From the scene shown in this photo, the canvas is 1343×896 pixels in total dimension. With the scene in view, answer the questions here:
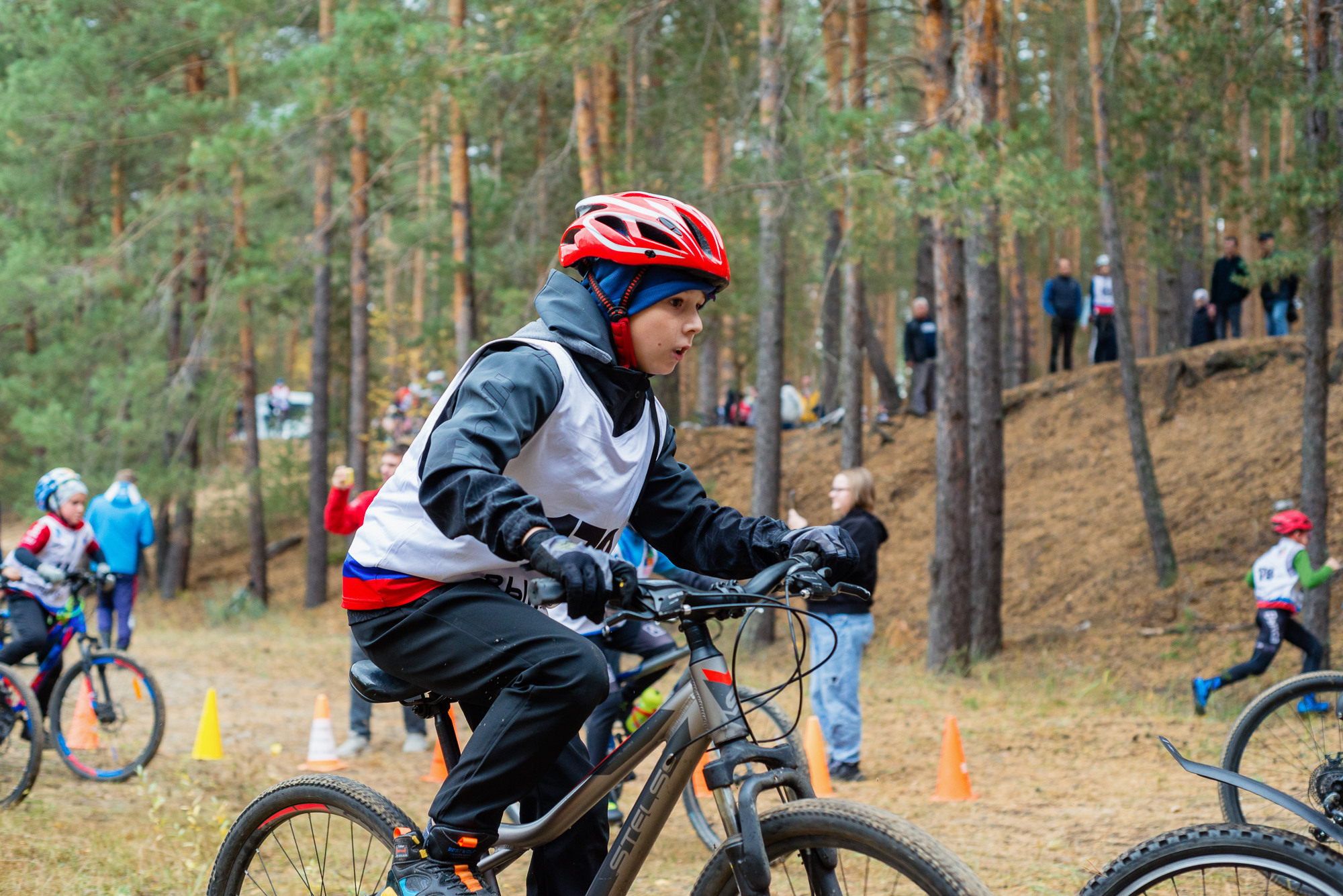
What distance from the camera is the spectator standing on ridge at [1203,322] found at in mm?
19578

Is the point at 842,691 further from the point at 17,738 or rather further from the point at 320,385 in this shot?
the point at 320,385

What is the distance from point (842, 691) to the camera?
26.0 ft

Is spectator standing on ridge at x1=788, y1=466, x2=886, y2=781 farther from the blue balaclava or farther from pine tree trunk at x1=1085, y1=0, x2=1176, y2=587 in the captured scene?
pine tree trunk at x1=1085, y1=0, x2=1176, y2=587

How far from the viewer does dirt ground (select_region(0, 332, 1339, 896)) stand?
19.4 feet

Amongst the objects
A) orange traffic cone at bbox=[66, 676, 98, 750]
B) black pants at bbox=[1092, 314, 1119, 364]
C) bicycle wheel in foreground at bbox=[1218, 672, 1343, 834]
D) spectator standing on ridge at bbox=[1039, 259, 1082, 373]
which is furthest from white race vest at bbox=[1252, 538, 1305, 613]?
black pants at bbox=[1092, 314, 1119, 364]

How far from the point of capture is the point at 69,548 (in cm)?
817

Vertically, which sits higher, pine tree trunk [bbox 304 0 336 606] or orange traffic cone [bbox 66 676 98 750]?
pine tree trunk [bbox 304 0 336 606]

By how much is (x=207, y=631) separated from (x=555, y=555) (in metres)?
18.6

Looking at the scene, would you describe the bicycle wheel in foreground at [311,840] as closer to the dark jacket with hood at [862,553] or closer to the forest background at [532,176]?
the dark jacket with hood at [862,553]

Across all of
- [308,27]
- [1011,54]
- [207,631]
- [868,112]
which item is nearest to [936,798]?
[868,112]

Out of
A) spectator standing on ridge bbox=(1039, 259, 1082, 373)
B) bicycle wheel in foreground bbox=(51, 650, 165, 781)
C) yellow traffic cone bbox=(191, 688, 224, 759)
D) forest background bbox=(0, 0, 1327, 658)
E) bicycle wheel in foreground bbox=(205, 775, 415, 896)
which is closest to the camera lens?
bicycle wheel in foreground bbox=(205, 775, 415, 896)

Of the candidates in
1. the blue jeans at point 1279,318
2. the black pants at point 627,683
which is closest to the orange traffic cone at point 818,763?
the black pants at point 627,683

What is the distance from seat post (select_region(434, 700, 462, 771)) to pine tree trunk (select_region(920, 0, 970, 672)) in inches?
403

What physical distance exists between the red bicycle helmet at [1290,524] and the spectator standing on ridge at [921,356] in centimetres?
1045
